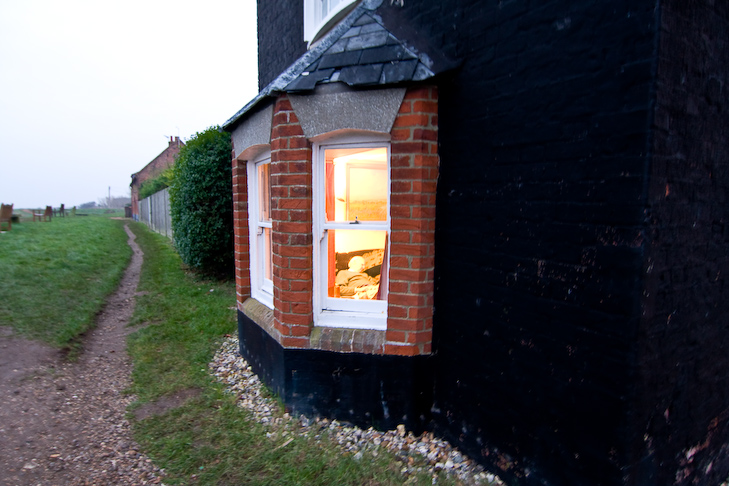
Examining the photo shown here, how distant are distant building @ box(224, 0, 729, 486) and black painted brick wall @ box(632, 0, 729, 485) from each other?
2cm

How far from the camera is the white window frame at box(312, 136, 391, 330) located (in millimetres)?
3260

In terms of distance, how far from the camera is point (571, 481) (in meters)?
2.25

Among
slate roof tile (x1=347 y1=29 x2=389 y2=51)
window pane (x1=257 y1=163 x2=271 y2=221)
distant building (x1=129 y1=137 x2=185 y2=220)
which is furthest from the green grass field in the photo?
distant building (x1=129 y1=137 x2=185 y2=220)

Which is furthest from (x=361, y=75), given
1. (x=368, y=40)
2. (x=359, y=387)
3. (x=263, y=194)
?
(x=359, y=387)

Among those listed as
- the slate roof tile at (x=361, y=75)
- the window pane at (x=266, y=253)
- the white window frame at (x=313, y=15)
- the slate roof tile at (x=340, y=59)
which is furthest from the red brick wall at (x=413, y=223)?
the white window frame at (x=313, y=15)

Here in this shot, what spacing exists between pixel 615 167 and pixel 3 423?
4829 mm

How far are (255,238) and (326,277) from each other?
1407 mm

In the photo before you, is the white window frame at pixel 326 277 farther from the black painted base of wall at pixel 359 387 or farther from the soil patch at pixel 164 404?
the soil patch at pixel 164 404

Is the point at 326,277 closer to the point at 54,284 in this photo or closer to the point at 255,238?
the point at 255,238

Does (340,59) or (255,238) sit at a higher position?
(340,59)

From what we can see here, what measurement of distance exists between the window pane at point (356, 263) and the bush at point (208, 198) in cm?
578

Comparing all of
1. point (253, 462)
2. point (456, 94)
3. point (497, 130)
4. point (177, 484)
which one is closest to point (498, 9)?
point (456, 94)

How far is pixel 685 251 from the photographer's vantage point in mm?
2197

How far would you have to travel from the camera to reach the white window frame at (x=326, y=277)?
10.7 feet
